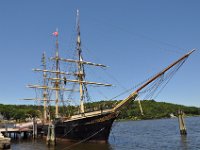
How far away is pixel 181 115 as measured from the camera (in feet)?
162

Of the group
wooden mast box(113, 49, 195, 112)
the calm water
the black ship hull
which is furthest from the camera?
the black ship hull

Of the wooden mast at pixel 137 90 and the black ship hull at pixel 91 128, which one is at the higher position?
the wooden mast at pixel 137 90

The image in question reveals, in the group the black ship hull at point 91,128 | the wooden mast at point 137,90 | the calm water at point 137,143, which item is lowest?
the calm water at point 137,143

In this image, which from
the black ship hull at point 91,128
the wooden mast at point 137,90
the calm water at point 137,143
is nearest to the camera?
the wooden mast at point 137,90

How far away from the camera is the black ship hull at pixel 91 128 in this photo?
40344 mm

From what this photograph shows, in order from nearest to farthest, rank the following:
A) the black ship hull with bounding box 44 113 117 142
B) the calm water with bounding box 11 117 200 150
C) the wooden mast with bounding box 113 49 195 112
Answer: the wooden mast with bounding box 113 49 195 112, the calm water with bounding box 11 117 200 150, the black ship hull with bounding box 44 113 117 142

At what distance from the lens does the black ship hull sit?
40.3 m

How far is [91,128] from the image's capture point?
41375 mm

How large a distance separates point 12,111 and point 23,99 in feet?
290

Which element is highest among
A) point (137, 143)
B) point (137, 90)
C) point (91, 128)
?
point (137, 90)

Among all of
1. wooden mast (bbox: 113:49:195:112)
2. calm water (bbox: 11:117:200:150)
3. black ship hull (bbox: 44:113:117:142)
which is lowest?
calm water (bbox: 11:117:200:150)

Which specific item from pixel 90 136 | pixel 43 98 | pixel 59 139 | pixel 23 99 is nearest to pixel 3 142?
pixel 90 136

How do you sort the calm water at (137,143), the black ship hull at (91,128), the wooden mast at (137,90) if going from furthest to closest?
1. the black ship hull at (91,128)
2. the calm water at (137,143)
3. the wooden mast at (137,90)

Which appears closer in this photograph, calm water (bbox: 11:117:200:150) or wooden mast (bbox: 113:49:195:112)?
wooden mast (bbox: 113:49:195:112)
